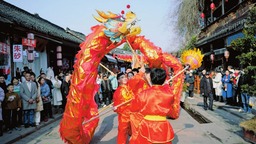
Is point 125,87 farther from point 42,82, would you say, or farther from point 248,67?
point 42,82

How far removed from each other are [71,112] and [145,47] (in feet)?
6.22

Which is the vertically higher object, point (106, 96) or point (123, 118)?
point (123, 118)

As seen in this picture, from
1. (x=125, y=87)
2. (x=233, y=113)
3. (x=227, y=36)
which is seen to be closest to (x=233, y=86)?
(x=233, y=113)

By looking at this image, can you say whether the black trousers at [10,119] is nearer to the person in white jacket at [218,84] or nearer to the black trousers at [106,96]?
the black trousers at [106,96]

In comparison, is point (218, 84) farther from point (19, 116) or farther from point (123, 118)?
point (19, 116)

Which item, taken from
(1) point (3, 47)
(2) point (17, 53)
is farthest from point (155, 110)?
(1) point (3, 47)

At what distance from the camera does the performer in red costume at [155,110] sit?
383 cm

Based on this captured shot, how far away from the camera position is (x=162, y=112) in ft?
12.6

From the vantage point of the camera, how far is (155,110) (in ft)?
12.6

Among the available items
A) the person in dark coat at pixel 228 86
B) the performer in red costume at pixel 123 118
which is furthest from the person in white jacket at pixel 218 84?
the performer in red costume at pixel 123 118

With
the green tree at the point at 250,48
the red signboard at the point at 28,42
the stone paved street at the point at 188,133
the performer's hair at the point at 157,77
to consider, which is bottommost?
the stone paved street at the point at 188,133

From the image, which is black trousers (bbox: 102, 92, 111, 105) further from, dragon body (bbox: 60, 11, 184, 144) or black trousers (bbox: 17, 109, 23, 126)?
dragon body (bbox: 60, 11, 184, 144)

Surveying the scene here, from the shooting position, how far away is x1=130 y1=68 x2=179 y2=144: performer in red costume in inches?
151

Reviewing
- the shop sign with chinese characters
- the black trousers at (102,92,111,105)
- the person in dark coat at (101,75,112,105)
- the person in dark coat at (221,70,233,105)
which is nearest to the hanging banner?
the shop sign with chinese characters
